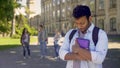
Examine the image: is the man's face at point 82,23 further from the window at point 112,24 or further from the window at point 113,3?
the window at point 113,3

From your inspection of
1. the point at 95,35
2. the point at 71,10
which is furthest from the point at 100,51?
the point at 71,10

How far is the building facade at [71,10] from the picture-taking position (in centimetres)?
5281

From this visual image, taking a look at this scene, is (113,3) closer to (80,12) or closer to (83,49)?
(80,12)


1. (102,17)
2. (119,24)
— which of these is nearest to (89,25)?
(119,24)

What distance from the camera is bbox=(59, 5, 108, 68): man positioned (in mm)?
3674

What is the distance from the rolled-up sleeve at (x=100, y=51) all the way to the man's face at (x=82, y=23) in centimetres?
19

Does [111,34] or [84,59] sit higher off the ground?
[84,59]

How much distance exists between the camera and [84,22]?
3.79 m

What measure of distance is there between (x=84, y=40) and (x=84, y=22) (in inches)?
8.2

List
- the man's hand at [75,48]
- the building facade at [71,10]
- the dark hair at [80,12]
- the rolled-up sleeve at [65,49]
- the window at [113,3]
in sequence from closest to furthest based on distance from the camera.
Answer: the man's hand at [75,48] < the dark hair at [80,12] < the rolled-up sleeve at [65,49] < the building facade at [71,10] < the window at [113,3]

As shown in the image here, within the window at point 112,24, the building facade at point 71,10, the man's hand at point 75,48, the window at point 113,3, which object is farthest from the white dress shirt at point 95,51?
the window at point 113,3

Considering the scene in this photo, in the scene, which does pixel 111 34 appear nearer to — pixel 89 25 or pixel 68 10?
pixel 68 10

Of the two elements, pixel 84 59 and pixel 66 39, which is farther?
pixel 66 39

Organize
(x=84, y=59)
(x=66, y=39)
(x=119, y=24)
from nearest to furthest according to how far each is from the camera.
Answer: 1. (x=84, y=59)
2. (x=66, y=39)
3. (x=119, y=24)
